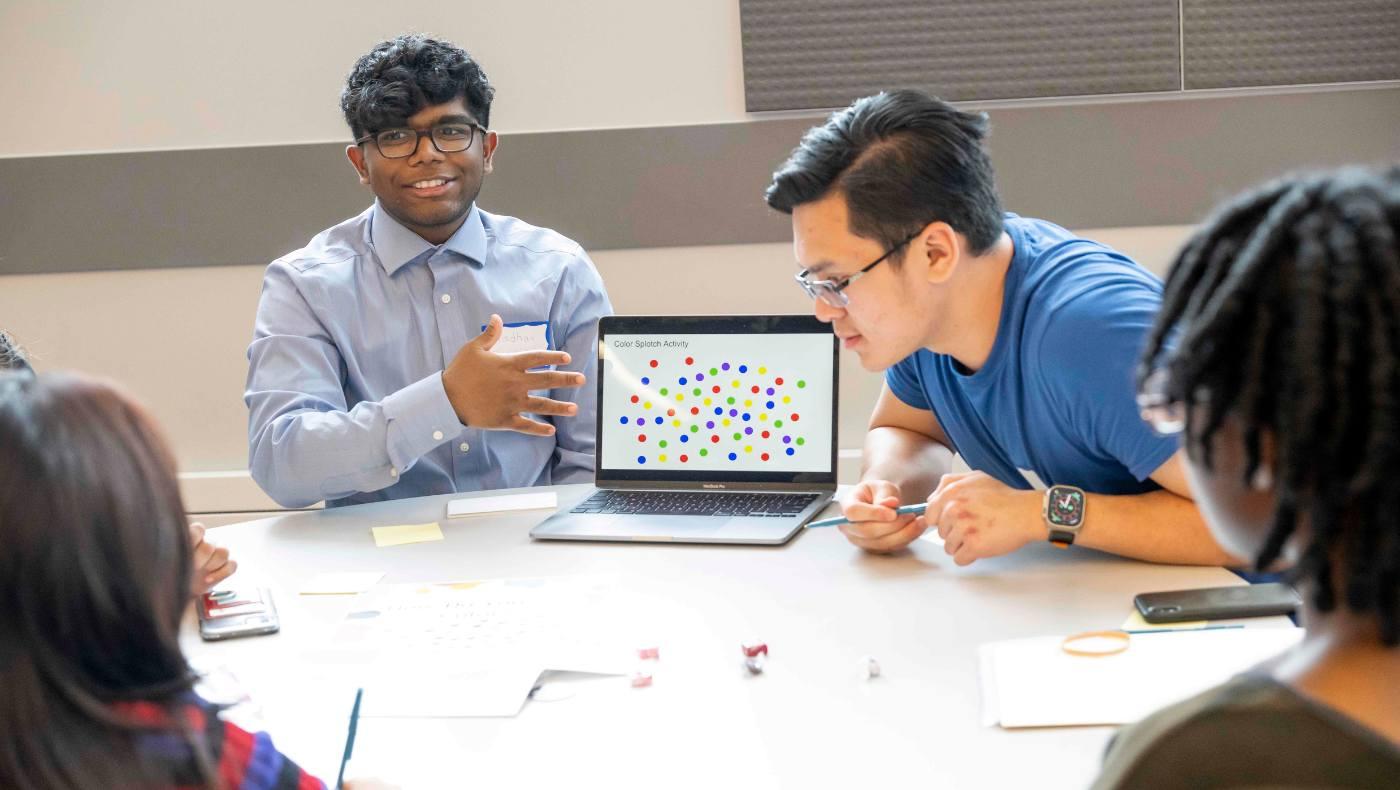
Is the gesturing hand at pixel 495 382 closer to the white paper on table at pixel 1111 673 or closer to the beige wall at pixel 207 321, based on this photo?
the white paper on table at pixel 1111 673

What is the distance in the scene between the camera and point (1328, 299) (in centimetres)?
66

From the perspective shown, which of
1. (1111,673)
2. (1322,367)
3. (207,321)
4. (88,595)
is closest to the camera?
(1322,367)

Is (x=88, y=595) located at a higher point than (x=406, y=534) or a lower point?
higher

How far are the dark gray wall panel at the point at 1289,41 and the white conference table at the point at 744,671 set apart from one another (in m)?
1.78

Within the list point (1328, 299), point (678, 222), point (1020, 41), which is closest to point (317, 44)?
point (678, 222)

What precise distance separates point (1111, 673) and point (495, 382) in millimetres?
1056

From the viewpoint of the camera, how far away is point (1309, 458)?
667 mm

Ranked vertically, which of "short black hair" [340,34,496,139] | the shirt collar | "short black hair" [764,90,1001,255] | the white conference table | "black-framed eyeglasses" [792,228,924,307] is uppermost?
"short black hair" [340,34,496,139]

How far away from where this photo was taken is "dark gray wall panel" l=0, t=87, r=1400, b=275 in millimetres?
2969

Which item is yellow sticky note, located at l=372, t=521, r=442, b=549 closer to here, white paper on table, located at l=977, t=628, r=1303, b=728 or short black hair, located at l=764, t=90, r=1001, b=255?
short black hair, located at l=764, t=90, r=1001, b=255

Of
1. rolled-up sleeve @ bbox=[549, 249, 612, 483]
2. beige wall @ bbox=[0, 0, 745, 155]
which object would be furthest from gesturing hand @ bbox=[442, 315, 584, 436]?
beige wall @ bbox=[0, 0, 745, 155]

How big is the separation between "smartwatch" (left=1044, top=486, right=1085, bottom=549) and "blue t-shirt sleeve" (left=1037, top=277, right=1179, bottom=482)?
9 cm

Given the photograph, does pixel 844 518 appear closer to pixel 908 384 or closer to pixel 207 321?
pixel 908 384

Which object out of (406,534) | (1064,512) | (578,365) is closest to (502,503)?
(406,534)
